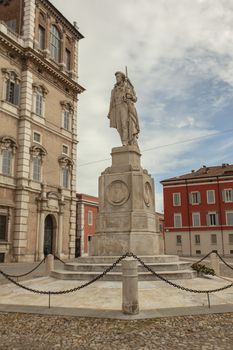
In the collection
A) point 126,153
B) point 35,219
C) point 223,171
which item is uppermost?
point 223,171

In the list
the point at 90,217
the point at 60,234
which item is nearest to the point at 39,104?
the point at 60,234

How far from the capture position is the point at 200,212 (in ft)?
152

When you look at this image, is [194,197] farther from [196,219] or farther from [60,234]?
[60,234]

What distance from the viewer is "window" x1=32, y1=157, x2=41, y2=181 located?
26.9 metres

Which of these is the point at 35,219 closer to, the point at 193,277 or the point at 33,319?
the point at 193,277

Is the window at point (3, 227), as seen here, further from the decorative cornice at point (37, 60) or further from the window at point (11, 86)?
the decorative cornice at point (37, 60)

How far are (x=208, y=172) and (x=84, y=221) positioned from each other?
64.3 feet

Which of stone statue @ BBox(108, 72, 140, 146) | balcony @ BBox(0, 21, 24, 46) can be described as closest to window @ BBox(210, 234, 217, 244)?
balcony @ BBox(0, 21, 24, 46)

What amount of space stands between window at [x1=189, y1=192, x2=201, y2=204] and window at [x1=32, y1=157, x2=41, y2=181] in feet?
84.9

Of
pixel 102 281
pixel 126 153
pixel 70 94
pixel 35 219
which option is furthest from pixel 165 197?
pixel 102 281

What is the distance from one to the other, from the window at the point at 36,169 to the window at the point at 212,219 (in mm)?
26638

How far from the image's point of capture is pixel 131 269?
6676mm

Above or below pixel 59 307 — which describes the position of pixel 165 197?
above

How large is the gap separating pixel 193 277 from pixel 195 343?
5.89 m
